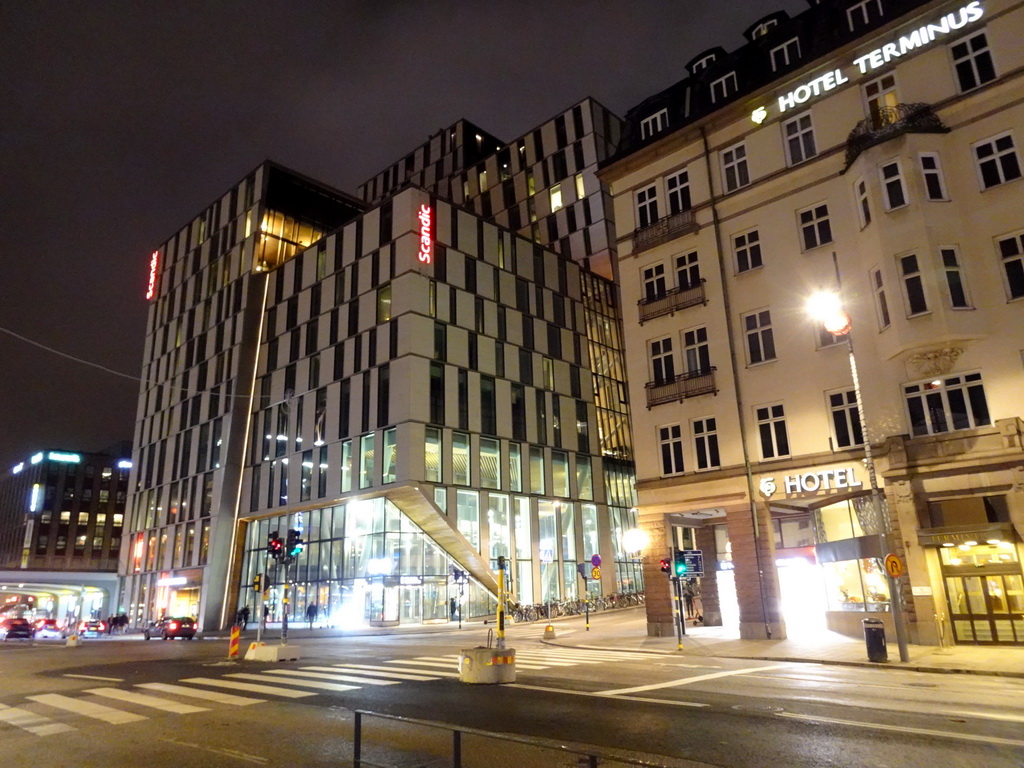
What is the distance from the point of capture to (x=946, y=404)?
21.6 m

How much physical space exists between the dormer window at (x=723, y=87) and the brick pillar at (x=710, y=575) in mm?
19739

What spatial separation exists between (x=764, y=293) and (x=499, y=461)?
2855cm

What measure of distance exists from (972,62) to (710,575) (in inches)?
901

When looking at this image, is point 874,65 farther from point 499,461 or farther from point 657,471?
point 499,461

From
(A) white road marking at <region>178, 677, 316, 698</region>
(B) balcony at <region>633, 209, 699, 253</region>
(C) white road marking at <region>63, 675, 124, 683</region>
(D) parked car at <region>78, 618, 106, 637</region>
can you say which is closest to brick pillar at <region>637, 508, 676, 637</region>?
(B) balcony at <region>633, 209, 699, 253</region>

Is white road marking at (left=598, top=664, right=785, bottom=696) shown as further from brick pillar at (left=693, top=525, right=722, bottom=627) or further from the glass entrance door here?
brick pillar at (left=693, top=525, right=722, bottom=627)

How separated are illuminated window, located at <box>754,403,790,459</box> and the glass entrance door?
6.93 meters

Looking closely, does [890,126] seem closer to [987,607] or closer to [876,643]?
[987,607]

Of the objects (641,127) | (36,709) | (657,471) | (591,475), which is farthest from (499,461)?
(36,709)

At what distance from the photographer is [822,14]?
27531mm

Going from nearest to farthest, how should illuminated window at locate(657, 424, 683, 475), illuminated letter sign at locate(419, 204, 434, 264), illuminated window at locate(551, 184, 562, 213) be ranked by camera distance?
illuminated window at locate(657, 424, 683, 475)
illuminated letter sign at locate(419, 204, 434, 264)
illuminated window at locate(551, 184, 562, 213)

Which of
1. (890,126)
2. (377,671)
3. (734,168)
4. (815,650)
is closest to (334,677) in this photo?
(377,671)

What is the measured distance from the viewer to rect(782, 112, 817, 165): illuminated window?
27.1 metres

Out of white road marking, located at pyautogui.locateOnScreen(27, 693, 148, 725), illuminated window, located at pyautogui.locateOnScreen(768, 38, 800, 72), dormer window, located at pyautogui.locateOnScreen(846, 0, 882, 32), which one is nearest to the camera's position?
white road marking, located at pyautogui.locateOnScreen(27, 693, 148, 725)
